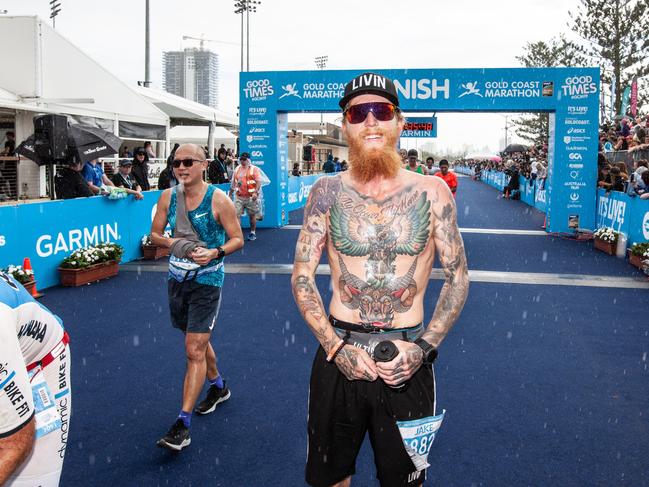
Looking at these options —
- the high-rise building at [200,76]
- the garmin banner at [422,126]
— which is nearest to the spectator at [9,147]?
the garmin banner at [422,126]

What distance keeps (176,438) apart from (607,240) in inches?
433

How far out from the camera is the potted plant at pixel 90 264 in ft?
28.1

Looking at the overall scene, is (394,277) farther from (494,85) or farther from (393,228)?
(494,85)

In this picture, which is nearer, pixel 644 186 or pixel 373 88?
pixel 373 88

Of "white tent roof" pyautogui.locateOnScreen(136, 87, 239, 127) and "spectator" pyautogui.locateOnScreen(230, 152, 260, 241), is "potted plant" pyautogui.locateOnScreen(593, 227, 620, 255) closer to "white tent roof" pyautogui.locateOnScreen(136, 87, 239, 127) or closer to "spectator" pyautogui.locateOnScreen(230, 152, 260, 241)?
"spectator" pyautogui.locateOnScreen(230, 152, 260, 241)

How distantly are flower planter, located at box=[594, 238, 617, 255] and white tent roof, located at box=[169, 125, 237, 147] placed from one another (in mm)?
20244

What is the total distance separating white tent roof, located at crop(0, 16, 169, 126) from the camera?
15945 mm

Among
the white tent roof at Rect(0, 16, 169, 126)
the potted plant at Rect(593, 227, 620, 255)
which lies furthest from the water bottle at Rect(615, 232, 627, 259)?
the white tent roof at Rect(0, 16, 169, 126)

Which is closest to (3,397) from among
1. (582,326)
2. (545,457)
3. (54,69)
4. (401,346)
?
(401,346)

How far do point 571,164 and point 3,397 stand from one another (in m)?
15.4

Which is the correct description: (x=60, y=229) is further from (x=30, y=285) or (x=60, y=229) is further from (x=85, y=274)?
(x=30, y=285)

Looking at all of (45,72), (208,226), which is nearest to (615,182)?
(208,226)

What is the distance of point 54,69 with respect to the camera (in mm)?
16875

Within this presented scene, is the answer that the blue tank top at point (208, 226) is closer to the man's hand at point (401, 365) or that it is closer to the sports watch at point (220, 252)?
the sports watch at point (220, 252)
